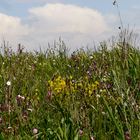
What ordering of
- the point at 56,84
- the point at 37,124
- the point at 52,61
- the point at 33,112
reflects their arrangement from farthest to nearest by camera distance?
the point at 52,61, the point at 56,84, the point at 33,112, the point at 37,124

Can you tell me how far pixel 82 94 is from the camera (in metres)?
4.77

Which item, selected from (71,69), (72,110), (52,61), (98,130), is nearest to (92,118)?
(98,130)

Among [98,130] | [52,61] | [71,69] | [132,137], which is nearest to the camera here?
[132,137]

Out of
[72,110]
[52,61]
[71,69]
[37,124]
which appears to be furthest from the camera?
[52,61]

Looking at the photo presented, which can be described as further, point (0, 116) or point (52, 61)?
point (52, 61)

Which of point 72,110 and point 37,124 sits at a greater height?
point 72,110

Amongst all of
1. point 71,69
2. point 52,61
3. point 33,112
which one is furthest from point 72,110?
point 52,61

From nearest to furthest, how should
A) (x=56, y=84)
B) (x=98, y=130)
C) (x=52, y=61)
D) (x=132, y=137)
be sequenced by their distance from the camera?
1. (x=132, y=137)
2. (x=98, y=130)
3. (x=56, y=84)
4. (x=52, y=61)

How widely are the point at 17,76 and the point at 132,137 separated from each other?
2.68 metres

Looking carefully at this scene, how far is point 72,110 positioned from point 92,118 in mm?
511

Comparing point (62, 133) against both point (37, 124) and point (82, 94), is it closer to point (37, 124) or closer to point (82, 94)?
point (37, 124)

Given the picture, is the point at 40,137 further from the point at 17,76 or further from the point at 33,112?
the point at 17,76

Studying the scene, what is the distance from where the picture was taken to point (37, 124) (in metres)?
4.29

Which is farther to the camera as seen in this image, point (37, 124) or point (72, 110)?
point (37, 124)
